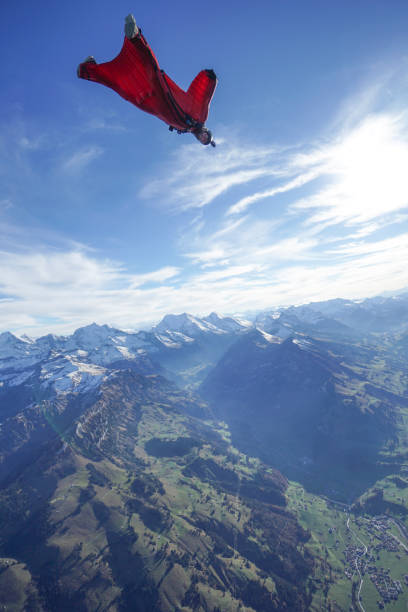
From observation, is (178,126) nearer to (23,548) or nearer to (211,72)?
(211,72)

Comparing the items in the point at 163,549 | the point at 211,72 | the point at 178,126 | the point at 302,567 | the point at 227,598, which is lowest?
the point at 302,567

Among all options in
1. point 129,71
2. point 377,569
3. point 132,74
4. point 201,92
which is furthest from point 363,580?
point 129,71

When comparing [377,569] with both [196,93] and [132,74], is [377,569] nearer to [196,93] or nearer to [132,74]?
[196,93]

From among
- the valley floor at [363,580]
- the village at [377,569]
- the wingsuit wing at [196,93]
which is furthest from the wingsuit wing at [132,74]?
the village at [377,569]

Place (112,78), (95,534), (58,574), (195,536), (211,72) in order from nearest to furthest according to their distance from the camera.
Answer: (112,78), (211,72), (58,574), (95,534), (195,536)

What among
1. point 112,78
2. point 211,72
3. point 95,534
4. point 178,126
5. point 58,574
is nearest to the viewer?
point 112,78

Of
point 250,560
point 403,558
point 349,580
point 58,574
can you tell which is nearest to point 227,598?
point 250,560

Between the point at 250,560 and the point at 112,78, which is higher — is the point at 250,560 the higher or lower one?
the lower one

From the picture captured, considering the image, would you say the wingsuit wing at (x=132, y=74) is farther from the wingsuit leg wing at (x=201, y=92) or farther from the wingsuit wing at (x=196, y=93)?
the wingsuit leg wing at (x=201, y=92)
